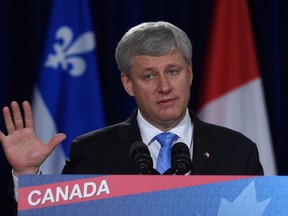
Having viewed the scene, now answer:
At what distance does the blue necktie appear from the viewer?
6.13 feet

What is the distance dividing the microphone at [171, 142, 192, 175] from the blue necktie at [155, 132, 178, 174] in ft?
1.01

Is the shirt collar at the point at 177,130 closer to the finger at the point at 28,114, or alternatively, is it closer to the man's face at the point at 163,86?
the man's face at the point at 163,86

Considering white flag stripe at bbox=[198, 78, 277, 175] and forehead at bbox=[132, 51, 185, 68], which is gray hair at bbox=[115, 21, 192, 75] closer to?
forehead at bbox=[132, 51, 185, 68]

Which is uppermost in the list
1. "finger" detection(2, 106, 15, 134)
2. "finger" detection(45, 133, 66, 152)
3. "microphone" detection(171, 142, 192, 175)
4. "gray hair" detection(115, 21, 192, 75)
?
"gray hair" detection(115, 21, 192, 75)

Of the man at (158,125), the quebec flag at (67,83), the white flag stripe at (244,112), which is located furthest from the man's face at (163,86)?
the white flag stripe at (244,112)

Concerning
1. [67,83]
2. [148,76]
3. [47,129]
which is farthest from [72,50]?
[148,76]

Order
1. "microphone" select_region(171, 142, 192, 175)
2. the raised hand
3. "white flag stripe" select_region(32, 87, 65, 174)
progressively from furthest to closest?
"white flag stripe" select_region(32, 87, 65, 174), the raised hand, "microphone" select_region(171, 142, 192, 175)

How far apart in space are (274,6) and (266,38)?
0.52ft

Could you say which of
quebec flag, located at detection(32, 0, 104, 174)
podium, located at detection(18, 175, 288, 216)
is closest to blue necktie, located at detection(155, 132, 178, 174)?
podium, located at detection(18, 175, 288, 216)

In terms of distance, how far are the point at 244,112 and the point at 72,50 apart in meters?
0.88

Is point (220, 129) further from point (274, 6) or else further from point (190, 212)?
point (274, 6)

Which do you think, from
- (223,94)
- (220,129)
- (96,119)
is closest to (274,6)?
(223,94)

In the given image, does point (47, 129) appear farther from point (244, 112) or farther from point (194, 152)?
point (194, 152)

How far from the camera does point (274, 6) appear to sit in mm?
3178
